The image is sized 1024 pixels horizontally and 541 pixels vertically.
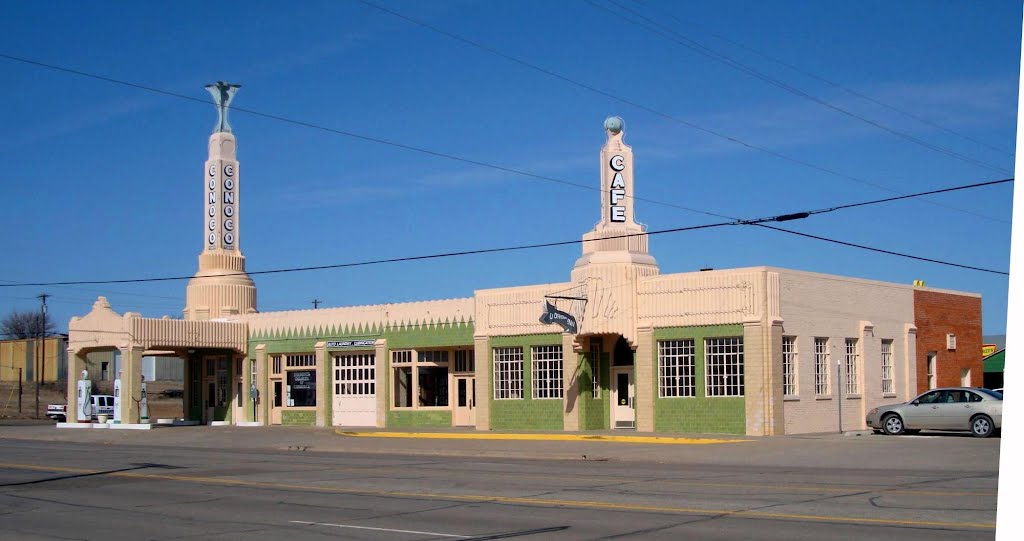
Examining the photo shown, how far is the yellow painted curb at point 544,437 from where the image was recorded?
3075 centimetres

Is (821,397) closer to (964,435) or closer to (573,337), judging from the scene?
(964,435)

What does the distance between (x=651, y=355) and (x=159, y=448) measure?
1659 centimetres

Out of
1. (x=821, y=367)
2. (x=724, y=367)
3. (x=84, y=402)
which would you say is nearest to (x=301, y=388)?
(x=84, y=402)

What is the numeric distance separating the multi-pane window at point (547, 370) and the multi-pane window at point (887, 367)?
11.4m

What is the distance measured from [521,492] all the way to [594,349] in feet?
64.4

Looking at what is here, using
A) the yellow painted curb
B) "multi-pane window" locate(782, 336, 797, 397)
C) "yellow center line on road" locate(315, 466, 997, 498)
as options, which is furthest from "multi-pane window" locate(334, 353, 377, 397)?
"yellow center line on road" locate(315, 466, 997, 498)

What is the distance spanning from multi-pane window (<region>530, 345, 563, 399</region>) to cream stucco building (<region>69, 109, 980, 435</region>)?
6 centimetres

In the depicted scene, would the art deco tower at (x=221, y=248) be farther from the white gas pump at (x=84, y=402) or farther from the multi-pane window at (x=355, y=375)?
the multi-pane window at (x=355, y=375)

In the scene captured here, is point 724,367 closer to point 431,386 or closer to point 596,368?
point 596,368

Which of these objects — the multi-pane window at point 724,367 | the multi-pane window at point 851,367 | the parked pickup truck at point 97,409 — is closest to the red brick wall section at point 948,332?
the multi-pane window at point 851,367

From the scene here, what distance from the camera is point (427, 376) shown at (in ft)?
143

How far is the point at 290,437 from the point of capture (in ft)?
128

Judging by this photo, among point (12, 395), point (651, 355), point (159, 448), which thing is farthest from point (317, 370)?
point (12, 395)

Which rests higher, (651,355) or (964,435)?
(651,355)
